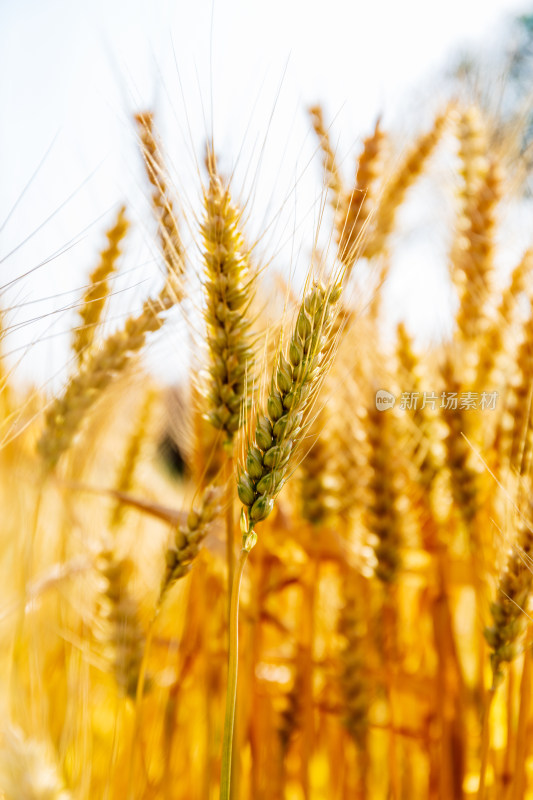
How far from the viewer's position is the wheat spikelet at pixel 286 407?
0.38 metres

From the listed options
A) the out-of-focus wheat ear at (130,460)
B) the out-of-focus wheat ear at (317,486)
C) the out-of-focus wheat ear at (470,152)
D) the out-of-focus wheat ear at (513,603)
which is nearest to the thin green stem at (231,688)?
the out-of-focus wheat ear at (513,603)

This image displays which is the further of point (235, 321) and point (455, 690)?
point (455, 690)

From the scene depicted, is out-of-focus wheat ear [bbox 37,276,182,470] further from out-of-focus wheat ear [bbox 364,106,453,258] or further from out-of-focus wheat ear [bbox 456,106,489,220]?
out-of-focus wheat ear [bbox 456,106,489,220]

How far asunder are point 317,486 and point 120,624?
260 mm

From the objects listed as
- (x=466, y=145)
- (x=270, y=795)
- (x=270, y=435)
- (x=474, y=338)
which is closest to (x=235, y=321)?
(x=270, y=435)

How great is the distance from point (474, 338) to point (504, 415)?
14cm

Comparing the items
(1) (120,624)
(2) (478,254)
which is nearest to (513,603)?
(1) (120,624)

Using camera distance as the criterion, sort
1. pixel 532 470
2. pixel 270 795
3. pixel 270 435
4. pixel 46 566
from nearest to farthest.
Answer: pixel 270 435
pixel 532 470
pixel 270 795
pixel 46 566

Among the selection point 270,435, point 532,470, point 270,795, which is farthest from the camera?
point 270,795

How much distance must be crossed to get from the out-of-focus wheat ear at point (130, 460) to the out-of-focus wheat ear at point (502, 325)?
51 cm

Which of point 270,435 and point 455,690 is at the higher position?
point 270,435

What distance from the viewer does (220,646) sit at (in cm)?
77

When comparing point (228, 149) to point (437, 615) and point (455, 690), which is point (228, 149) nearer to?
point (437, 615)

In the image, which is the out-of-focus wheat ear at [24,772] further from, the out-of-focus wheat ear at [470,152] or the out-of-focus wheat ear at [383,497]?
the out-of-focus wheat ear at [470,152]
